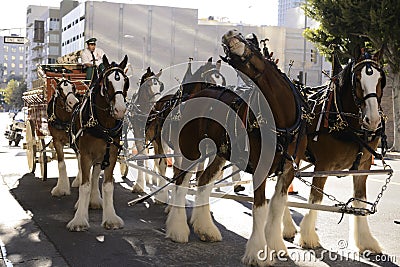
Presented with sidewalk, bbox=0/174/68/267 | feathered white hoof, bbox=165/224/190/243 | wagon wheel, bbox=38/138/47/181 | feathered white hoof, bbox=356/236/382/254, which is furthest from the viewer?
wagon wheel, bbox=38/138/47/181

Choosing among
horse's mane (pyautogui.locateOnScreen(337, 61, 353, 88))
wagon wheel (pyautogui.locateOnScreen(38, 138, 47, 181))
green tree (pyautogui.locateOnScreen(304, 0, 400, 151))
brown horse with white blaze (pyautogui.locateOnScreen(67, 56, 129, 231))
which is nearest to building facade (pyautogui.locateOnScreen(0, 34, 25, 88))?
green tree (pyautogui.locateOnScreen(304, 0, 400, 151))

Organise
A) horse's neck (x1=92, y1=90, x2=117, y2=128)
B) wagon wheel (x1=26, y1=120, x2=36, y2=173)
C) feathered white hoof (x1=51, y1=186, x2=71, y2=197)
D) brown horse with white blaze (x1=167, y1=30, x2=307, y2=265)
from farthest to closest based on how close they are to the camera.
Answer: wagon wheel (x1=26, y1=120, x2=36, y2=173), feathered white hoof (x1=51, y1=186, x2=71, y2=197), horse's neck (x1=92, y1=90, x2=117, y2=128), brown horse with white blaze (x1=167, y1=30, x2=307, y2=265)

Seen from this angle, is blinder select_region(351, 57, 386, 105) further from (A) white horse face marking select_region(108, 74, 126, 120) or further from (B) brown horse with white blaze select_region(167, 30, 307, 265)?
(A) white horse face marking select_region(108, 74, 126, 120)

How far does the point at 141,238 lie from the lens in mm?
7711

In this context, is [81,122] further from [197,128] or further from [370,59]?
[370,59]

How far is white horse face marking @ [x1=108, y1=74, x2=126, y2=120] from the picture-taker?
7648mm

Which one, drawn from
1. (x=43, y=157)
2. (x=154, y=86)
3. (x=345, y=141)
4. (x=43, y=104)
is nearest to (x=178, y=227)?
(x=345, y=141)

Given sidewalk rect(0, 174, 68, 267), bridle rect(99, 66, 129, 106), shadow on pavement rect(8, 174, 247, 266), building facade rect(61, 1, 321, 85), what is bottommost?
sidewalk rect(0, 174, 68, 267)

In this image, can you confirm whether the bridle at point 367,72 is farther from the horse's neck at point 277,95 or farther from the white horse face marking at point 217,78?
the white horse face marking at point 217,78

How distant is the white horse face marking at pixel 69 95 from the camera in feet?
34.2

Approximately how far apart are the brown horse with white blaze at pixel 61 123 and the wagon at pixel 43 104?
46 cm

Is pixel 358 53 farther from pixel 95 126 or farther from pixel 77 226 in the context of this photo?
pixel 77 226

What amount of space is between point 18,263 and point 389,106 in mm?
23694

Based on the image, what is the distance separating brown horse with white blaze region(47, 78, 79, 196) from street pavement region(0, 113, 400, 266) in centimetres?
27
